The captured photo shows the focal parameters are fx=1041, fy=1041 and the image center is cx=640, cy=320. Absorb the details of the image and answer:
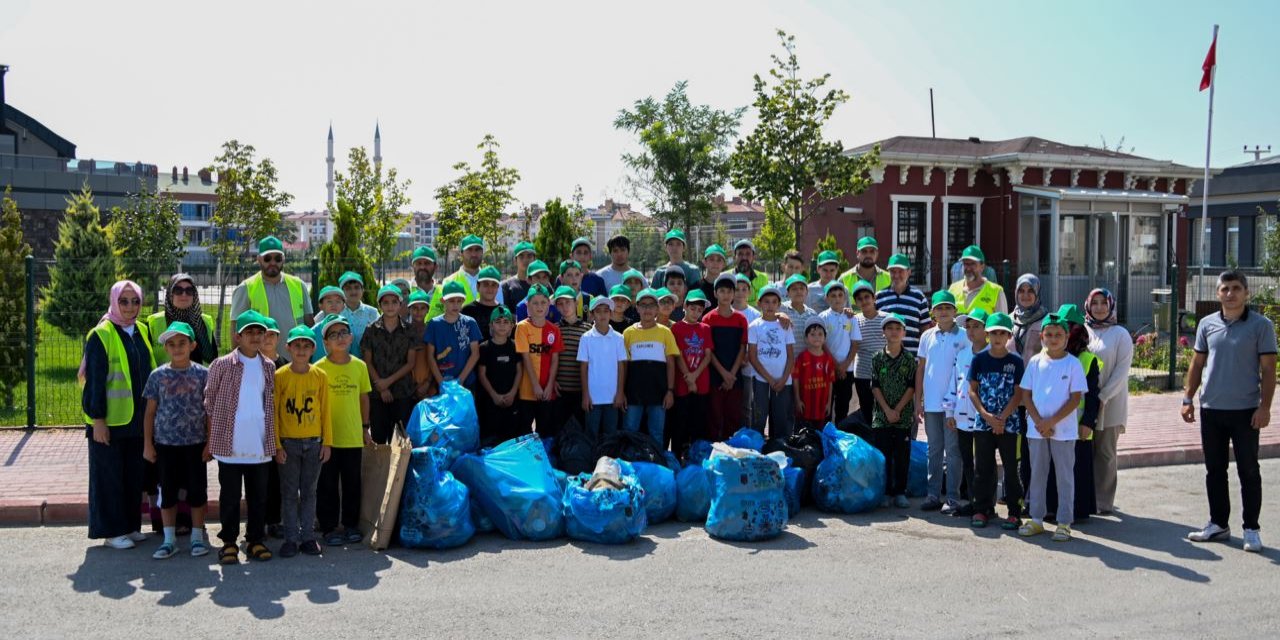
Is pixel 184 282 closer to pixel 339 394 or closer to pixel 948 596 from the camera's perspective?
pixel 339 394

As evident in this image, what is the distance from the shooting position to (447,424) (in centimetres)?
773

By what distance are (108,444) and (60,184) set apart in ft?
147

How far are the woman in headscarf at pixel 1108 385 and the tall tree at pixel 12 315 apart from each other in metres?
12.3

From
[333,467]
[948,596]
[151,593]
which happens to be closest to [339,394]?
[333,467]

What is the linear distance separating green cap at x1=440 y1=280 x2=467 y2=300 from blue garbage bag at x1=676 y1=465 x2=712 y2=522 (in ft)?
7.85

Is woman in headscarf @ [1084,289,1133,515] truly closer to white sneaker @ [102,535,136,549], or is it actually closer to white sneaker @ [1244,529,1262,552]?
white sneaker @ [1244,529,1262,552]

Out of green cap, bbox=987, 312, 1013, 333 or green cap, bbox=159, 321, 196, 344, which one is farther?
green cap, bbox=987, 312, 1013, 333

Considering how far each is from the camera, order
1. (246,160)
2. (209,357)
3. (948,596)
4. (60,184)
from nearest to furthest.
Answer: (948,596) < (209,357) < (246,160) < (60,184)

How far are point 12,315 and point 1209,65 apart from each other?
88.1 feet

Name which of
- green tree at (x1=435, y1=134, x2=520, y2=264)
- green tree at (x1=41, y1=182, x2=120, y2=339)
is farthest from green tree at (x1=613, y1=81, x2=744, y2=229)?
green tree at (x1=41, y1=182, x2=120, y2=339)

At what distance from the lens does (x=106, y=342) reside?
7.02 m

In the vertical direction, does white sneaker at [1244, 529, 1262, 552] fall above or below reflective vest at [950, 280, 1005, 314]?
below

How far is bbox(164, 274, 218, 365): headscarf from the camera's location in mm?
7320

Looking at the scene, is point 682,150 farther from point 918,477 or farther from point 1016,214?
point 918,477
